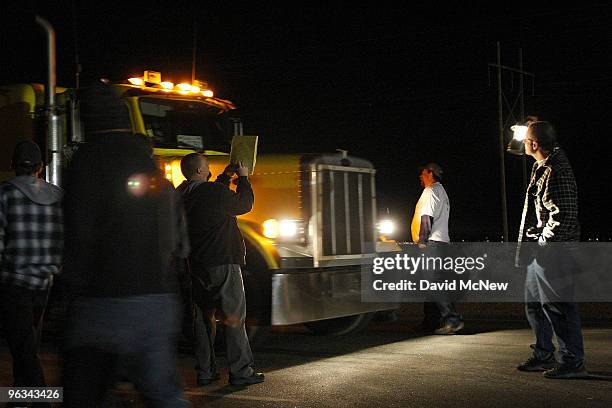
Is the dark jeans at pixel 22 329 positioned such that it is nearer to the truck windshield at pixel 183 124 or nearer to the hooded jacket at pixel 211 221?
the hooded jacket at pixel 211 221

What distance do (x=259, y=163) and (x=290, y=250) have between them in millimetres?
1103

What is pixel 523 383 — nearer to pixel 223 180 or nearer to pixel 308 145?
pixel 223 180

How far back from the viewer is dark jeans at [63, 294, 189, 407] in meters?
3.54

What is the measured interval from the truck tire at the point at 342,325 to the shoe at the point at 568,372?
369cm

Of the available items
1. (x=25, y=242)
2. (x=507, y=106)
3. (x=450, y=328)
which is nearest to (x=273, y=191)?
(x=450, y=328)

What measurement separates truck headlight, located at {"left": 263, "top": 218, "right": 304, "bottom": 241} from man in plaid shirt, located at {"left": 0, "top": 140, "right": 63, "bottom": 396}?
368cm

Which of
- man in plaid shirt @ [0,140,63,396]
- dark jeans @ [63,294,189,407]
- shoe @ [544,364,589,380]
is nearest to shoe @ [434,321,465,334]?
shoe @ [544,364,589,380]

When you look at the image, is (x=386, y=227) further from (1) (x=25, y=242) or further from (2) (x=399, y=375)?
(1) (x=25, y=242)

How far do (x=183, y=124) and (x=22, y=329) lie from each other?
4989mm

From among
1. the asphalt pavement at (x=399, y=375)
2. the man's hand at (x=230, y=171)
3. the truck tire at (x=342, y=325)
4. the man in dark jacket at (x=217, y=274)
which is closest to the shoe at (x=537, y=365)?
the asphalt pavement at (x=399, y=375)

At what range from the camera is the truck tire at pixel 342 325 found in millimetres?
10852

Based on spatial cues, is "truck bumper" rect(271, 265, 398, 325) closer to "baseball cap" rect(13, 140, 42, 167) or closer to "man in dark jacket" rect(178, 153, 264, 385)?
"man in dark jacket" rect(178, 153, 264, 385)

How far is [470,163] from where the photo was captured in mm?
59688

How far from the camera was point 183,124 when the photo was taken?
10367 mm
